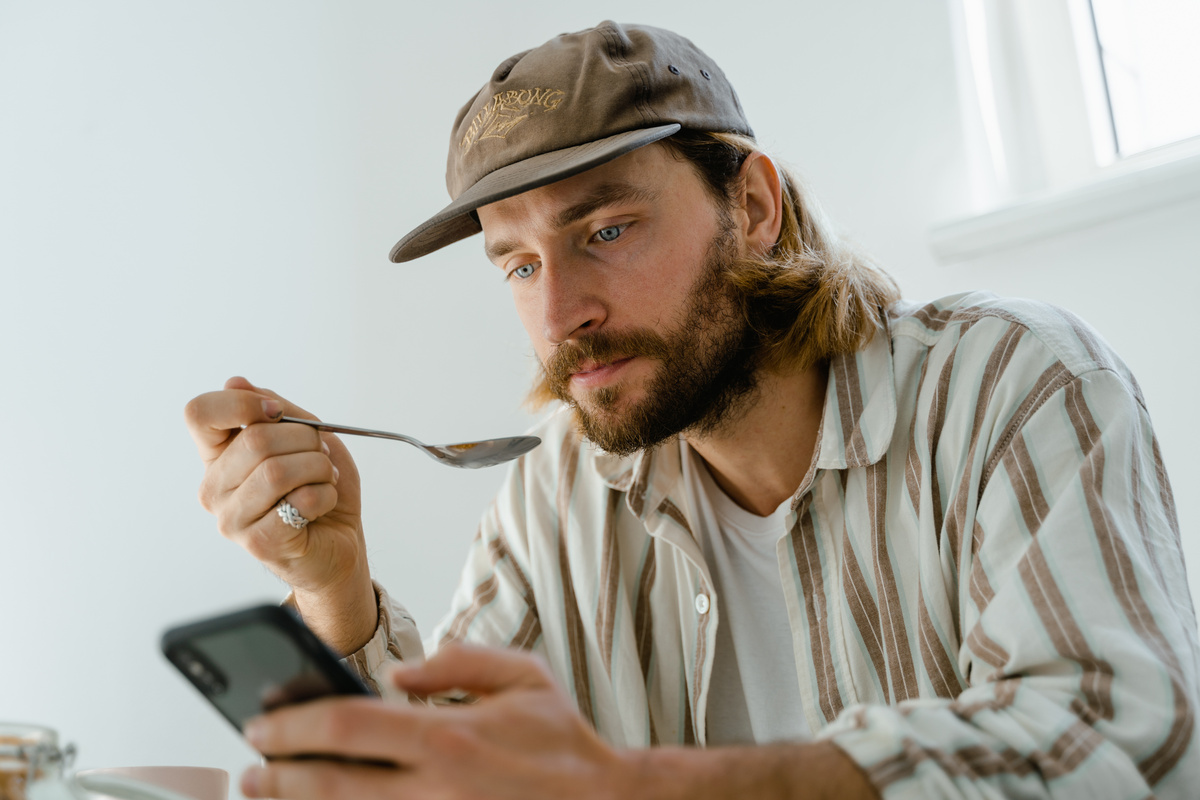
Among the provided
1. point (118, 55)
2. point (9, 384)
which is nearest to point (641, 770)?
point (9, 384)

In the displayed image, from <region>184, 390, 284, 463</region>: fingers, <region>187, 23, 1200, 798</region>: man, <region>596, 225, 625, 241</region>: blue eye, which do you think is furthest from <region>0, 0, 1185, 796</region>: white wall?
<region>184, 390, 284, 463</region>: fingers

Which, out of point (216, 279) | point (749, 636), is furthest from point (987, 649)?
point (216, 279)

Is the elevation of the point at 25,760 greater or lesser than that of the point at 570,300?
lesser

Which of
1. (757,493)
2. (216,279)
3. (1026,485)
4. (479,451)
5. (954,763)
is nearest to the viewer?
(954,763)

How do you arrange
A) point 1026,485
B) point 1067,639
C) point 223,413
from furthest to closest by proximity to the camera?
point 223,413 → point 1026,485 → point 1067,639

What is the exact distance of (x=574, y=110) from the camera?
1102 mm

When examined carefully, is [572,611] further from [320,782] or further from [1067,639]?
[320,782]

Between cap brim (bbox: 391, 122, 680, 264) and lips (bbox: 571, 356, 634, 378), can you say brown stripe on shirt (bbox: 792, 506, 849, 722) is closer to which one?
lips (bbox: 571, 356, 634, 378)

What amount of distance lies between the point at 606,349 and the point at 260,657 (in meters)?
0.72

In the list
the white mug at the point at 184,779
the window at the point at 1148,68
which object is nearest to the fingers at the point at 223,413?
the white mug at the point at 184,779

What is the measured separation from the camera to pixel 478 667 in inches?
17.9

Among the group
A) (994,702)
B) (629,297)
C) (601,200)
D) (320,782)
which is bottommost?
(994,702)

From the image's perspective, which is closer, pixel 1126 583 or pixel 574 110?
pixel 1126 583

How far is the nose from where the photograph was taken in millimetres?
1106
